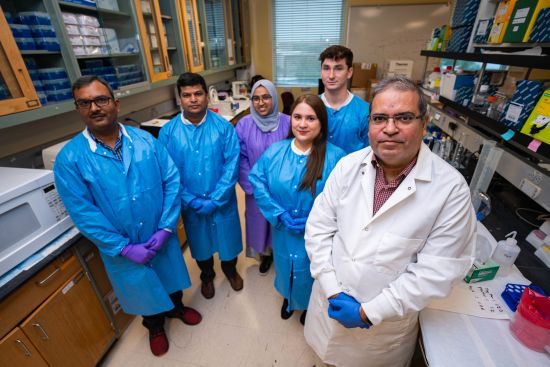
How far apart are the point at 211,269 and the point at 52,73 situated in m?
1.57

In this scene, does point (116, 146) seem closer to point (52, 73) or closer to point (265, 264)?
point (52, 73)

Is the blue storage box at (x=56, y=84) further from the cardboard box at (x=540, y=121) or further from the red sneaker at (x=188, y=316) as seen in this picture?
the cardboard box at (x=540, y=121)

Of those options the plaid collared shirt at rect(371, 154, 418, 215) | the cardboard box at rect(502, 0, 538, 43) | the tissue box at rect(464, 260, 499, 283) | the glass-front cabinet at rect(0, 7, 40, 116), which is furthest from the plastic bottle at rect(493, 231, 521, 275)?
the glass-front cabinet at rect(0, 7, 40, 116)

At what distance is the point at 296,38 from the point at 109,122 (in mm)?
4602

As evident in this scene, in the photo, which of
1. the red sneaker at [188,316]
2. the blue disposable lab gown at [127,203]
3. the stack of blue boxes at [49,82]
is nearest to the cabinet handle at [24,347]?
the blue disposable lab gown at [127,203]

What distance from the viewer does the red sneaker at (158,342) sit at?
63.2 inches

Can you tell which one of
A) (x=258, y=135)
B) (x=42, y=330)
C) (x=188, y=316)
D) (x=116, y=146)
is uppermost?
(x=116, y=146)

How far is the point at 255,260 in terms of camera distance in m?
2.34

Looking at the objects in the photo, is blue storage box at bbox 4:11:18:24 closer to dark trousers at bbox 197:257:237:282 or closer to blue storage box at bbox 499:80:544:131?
dark trousers at bbox 197:257:237:282

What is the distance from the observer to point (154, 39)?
2336 mm

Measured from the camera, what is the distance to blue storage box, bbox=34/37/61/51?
1378mm

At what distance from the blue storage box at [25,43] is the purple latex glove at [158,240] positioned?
113 cm

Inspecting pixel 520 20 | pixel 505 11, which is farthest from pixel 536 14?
pixel 505 11

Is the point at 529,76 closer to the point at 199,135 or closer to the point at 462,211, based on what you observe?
the point at 462,211
